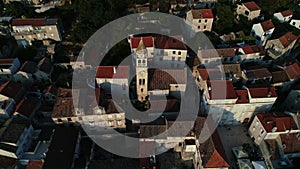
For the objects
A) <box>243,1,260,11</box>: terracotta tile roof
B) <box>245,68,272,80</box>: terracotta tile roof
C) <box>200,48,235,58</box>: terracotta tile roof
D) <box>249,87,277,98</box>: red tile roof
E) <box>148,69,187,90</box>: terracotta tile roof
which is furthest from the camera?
<box>243,1,260,11</box>: terracotta tile roof

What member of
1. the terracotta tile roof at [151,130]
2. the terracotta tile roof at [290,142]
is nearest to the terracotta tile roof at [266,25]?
the terracotta tile roof at [290,142]

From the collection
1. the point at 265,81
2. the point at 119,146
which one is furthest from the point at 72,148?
the point at 265,81

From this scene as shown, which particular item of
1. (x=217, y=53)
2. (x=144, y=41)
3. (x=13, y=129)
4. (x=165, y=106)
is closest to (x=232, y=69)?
(x=217, y=53)

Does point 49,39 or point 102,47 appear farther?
point 49,39

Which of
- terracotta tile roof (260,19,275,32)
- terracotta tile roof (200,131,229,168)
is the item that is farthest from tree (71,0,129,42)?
terracotta tile roof (260,19,275,32)

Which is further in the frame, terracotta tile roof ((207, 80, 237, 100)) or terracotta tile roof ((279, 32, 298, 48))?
terracotta tile roof ((279, 32, 298, 48))

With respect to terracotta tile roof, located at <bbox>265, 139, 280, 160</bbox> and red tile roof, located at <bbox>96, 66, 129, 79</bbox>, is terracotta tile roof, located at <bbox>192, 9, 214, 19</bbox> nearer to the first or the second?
red tile roof, located at <bbox>96, 66, 129, 79</bbox>

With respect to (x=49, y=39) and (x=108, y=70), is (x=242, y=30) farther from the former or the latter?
(x=49, y=39)
